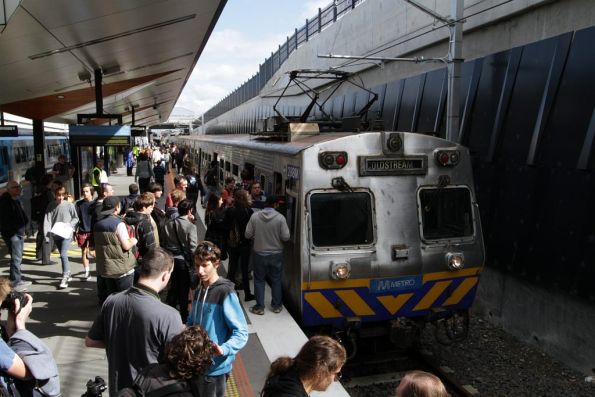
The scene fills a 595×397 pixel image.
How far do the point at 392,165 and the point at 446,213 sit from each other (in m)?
0.93

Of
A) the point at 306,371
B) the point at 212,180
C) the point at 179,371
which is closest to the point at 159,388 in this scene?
the point at 179,371

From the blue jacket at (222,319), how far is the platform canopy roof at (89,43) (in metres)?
4.19

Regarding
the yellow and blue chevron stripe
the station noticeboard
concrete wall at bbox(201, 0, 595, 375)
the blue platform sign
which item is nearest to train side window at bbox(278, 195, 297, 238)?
the yellow and blue chevron stripe

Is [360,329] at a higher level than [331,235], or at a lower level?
lower

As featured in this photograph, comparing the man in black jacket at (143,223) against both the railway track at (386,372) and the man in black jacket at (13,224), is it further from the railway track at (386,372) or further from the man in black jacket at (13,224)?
the man in black jacket at (13,224)

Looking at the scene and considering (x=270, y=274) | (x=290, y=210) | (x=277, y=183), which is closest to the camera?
(x=290, y=210)

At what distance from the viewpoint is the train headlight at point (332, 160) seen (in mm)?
5875

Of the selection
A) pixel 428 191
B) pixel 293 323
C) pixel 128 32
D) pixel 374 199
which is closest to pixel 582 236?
pixel 428 191

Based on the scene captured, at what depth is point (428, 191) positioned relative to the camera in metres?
6.18

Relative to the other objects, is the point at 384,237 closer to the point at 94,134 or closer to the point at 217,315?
the point at 217,315

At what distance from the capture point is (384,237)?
5.97 metres

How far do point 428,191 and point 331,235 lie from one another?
1321 mm

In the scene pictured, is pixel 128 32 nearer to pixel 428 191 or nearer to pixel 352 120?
pixel 352 120

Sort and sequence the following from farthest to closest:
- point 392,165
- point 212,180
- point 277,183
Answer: point 212,180 → point 277,183 → point 392,165
